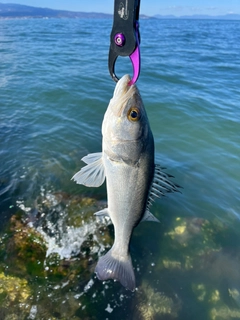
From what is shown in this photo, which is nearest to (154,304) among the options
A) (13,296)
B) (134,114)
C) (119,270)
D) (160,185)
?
(119,270)

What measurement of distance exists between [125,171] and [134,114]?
60 centimetres

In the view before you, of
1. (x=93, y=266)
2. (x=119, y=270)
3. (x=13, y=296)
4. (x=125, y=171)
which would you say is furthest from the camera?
(x=93, y=266)

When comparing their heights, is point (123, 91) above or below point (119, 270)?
above

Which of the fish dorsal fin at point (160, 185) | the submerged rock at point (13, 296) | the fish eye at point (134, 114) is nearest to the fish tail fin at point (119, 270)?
the fish dorsal fin at point (160, 185)

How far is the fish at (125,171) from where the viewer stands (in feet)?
9.39

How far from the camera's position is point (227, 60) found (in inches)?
910

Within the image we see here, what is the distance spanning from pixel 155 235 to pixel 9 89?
1117 cm

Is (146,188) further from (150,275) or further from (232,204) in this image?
(232,204)

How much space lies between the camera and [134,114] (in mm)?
2848

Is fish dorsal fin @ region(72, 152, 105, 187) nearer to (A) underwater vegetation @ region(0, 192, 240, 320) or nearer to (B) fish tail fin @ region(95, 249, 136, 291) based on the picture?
(B) fish tail fin @ region(95, 249, 136, 291)

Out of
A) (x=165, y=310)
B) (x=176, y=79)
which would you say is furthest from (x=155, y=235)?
(x=176, y=79)

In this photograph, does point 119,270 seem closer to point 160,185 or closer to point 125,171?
point 160,185

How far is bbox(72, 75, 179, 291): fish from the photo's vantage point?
2861 millimetres

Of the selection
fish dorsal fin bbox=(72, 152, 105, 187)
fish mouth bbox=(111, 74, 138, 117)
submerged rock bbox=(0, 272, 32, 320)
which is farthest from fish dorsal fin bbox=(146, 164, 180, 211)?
submerged rock bbox=(0, 272, 32, 320)
